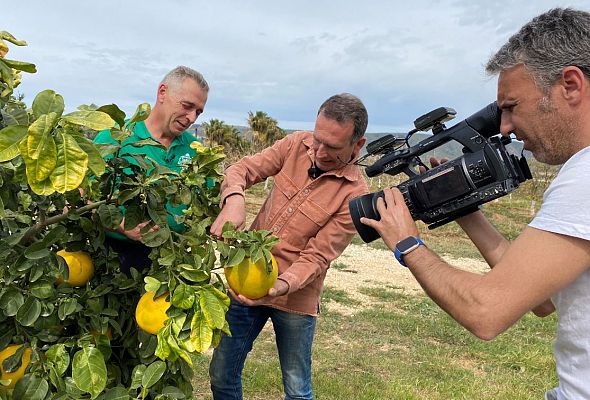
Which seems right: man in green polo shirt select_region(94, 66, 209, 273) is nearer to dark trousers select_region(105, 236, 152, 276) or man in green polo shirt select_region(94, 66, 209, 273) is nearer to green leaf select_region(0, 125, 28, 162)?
dark trousers select_region(105, 236, 152, 276)

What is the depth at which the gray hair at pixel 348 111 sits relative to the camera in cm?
253

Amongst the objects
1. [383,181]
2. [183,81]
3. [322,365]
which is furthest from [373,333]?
[383,181]

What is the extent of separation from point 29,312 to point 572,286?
1334 mm

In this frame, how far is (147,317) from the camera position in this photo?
138 cm

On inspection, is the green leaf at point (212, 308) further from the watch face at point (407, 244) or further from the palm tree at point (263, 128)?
the palm tree at point (263, 128)

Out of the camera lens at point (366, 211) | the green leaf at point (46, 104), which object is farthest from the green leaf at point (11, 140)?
the camera lens at point (366, 211)

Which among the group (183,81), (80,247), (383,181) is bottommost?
(383,181)

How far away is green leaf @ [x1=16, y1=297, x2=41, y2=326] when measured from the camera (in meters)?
1.33

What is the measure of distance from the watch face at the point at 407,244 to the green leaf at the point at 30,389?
977mm

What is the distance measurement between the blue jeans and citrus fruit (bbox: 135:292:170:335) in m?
1.30

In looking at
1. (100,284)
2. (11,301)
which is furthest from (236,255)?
(11,301)

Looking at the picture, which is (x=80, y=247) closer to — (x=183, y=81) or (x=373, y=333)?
(x=183, y=81)

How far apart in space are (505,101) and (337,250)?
1.33 meters

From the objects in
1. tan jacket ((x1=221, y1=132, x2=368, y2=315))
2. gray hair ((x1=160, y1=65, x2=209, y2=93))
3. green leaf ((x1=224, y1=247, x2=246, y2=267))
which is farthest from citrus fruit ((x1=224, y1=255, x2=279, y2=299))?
gray hair ((x1=160, y1=65, x2=209, y2=93))
